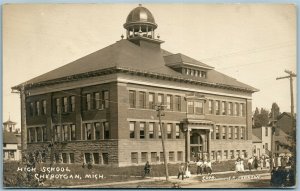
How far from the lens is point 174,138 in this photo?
78.2 ft

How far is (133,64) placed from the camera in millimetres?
23297

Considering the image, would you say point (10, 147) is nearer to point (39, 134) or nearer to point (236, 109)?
point (39, 134)

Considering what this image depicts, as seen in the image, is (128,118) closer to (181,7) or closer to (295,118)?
(181,7)

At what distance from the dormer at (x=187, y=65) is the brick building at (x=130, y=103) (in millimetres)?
39

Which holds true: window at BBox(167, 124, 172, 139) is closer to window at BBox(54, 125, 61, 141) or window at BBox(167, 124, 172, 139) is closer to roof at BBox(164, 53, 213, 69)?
roof at BBox(164, 53, 213, 69)

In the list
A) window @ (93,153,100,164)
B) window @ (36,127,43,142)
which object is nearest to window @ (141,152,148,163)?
window @ (93,153,100,164)

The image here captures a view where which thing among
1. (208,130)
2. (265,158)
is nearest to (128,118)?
(208,130)

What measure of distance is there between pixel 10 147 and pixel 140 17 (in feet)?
22.4

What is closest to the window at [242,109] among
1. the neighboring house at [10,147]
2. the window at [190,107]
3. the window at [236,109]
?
the window at [236,109]

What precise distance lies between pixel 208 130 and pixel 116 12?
6054 mm

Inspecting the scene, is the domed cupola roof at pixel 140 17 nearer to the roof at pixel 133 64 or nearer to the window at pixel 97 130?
the roof at pixel 133 64

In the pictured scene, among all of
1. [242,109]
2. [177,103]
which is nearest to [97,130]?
[177,103]

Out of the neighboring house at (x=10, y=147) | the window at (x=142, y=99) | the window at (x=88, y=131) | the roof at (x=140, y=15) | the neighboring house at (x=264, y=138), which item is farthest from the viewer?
the neighboring house at (x=264, y=138)

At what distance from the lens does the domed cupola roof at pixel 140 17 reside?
22.2 m
